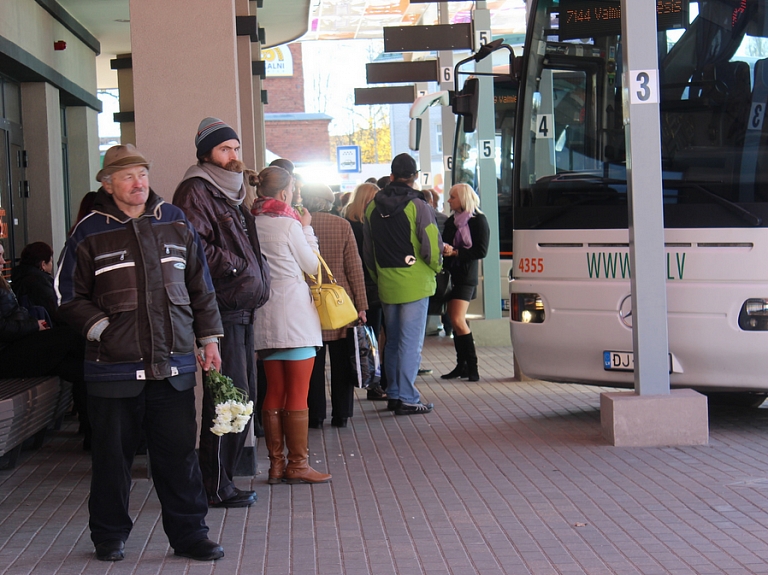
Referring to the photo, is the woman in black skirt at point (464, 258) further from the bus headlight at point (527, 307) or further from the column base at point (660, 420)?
the column base at point (660, 420)

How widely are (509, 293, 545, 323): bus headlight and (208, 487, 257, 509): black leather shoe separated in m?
3.03

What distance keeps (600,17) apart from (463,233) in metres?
3.23

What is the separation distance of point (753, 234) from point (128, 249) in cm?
433

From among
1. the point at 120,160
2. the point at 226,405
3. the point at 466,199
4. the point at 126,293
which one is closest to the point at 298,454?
the point at 226,405

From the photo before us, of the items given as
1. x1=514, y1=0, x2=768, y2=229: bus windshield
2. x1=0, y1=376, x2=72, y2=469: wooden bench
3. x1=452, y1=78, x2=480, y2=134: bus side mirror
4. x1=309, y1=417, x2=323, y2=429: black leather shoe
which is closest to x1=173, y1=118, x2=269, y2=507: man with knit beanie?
x1=0, y1=376, x2=72, y2=469: wooden bench

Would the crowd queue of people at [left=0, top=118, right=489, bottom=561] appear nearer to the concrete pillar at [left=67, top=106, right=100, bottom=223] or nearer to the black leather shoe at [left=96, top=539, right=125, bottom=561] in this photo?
the black leather shoe at [left=96, top=539, right=125, bottom=561]

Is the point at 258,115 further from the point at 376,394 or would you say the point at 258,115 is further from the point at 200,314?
the point at 200,314

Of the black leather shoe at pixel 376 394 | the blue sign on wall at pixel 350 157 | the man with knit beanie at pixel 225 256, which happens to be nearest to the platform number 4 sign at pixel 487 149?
the black leather shoe at pixel 376 394

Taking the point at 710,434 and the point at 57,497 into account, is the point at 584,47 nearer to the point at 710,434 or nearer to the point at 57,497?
the point at 710,434

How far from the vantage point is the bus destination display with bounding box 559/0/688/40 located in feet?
25.6

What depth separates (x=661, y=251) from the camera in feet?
23.7

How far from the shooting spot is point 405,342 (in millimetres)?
8891

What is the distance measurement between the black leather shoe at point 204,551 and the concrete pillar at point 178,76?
8.52ft

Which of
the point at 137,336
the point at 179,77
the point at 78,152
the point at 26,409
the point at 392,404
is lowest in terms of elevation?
the point at 392,404
